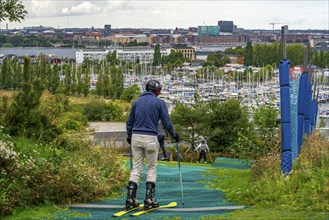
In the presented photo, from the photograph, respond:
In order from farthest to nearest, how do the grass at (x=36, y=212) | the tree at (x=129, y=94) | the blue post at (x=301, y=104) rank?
the tree at (x=129, y=94)
the blue post at (x=301, y=104)
the grass at (x=36, y=212)

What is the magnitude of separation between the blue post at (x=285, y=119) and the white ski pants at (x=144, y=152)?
177cm

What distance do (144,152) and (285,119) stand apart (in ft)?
6.57

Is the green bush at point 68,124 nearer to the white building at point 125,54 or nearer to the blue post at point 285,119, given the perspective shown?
the blue post at point 285,119

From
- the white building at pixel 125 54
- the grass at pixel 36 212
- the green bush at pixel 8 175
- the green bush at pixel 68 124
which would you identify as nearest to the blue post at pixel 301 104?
the green bush at pixel 68 124

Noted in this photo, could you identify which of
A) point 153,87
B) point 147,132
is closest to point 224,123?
point 153,87

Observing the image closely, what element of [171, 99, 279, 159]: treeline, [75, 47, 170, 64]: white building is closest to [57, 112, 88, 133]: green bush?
[171, 99, 279, 159]: treeline

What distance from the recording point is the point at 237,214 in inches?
274

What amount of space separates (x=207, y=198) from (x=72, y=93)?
206 feet

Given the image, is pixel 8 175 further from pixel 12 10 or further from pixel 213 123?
pixel 213 123

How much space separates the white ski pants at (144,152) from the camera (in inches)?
292

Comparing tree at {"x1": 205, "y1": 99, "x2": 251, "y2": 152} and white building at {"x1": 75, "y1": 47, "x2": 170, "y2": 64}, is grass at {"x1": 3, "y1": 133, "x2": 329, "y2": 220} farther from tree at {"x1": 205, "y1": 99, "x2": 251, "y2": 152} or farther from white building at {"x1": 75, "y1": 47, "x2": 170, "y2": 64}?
white building at {"x1": 75, "y1": 47, "x2": 170, "y2": 64}

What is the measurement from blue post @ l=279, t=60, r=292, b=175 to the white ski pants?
1774 millimetres

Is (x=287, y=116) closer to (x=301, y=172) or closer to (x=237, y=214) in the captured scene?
(x=301, y=172)

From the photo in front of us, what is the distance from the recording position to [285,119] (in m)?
8.52
